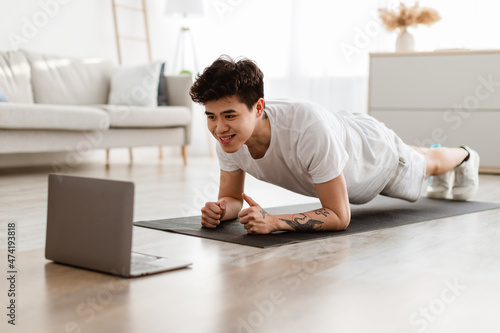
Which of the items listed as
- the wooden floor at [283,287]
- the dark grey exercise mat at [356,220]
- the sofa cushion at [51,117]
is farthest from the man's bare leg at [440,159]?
the sofa cushion at [51,117]

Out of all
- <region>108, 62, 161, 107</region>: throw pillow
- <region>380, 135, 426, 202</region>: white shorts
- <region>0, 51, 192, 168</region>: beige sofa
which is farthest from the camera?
<region>108, 62, 161, 107</region>: throw pillow

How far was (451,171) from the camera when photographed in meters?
2.98

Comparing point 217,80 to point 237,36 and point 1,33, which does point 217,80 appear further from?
point 237,36

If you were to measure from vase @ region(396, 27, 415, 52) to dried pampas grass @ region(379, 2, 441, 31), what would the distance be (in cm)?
7

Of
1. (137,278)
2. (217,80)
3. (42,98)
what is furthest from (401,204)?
(42,98)

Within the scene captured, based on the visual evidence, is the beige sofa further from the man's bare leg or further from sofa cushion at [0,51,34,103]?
the man's bare leg

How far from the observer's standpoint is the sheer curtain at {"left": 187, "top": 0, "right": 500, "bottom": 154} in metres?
5.20

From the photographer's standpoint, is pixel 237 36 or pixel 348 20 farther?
pixel 237 36

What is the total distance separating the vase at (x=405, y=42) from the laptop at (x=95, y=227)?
399cm

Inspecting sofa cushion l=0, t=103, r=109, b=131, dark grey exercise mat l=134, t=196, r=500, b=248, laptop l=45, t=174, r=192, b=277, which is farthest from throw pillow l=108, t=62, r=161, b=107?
laptop l=45, t=174, r=192, b=277

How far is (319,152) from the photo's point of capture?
188cm

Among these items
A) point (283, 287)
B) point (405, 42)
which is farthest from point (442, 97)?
point (283, 287)

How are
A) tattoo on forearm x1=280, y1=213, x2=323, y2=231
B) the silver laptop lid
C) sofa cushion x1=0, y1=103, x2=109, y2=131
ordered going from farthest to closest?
1. sofa cushion x1=0, y1=103, x2=109, y2=131
2. tattoo on forearm x1=280, y1=213, x2=323, y2=231
3. the silver laptop lid

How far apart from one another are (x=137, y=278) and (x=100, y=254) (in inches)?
4.1
